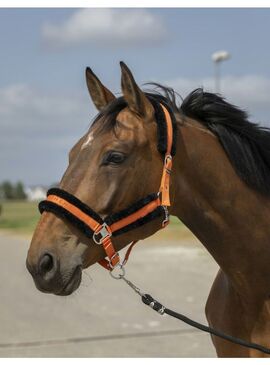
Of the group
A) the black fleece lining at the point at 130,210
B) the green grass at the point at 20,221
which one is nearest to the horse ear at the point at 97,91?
the black fleece lining at the point at 130,210

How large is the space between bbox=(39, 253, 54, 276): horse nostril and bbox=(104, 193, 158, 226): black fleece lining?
303 millimetres

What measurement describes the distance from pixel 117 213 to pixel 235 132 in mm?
767

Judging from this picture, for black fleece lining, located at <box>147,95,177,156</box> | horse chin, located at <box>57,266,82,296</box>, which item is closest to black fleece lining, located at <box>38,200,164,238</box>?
horse chin, located at <box>57,266,82,296</box>

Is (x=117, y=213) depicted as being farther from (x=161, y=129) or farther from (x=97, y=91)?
(x=97, y=91)

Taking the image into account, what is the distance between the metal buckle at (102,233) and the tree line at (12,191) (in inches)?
3031

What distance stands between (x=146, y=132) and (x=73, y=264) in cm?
69

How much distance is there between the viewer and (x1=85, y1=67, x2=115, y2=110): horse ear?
308 centimetres

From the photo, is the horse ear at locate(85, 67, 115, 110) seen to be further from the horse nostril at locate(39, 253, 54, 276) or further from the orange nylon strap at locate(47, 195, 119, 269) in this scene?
the horse nostril at locate(39, 253, 54, 276)

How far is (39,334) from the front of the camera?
7398 mm

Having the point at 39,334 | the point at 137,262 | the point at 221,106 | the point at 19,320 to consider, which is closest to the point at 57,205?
the point at 221,106

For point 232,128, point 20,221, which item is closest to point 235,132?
point 232,128

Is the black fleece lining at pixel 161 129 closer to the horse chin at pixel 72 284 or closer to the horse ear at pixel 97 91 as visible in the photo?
the horse ear at pixel 97 91

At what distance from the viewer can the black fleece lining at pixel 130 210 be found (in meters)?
2.68

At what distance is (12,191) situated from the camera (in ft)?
269
